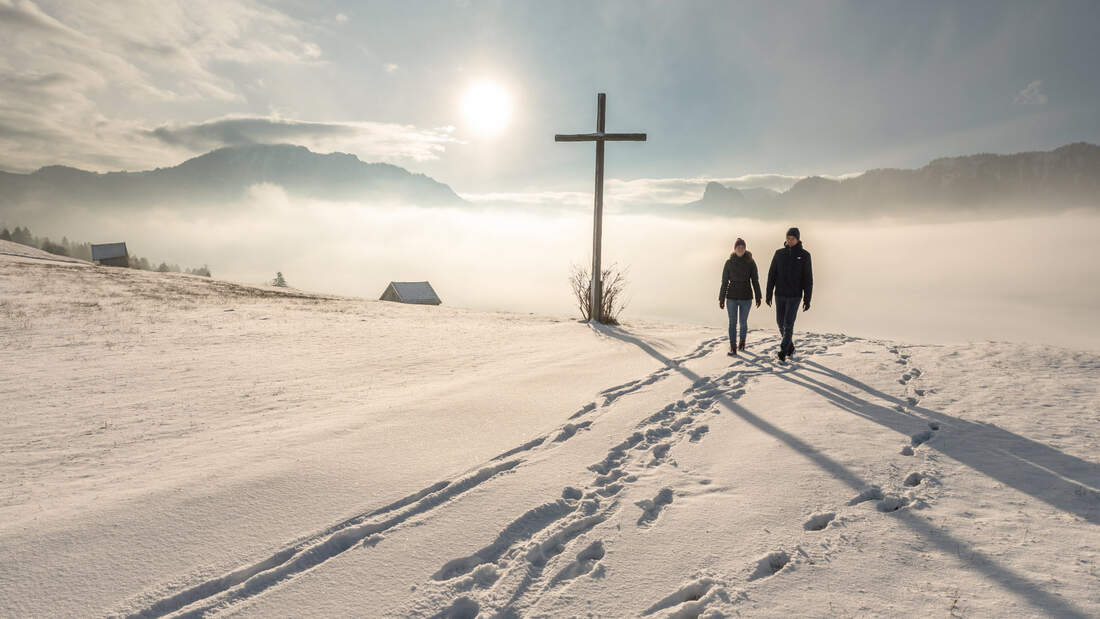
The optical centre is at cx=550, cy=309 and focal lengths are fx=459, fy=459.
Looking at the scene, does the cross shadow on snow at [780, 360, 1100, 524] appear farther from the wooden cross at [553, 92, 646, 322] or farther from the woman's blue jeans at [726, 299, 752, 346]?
the wooden cross at [553, 92, 646, 322]

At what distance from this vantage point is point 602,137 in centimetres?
1279

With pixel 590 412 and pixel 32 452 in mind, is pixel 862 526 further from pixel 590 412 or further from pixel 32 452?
pixel 32 452

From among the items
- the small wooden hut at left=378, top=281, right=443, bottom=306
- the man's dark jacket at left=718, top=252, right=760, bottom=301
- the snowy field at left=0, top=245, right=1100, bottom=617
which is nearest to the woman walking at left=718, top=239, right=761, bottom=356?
the man's dark jacket at left=718, top=252, right=760, bottom=301

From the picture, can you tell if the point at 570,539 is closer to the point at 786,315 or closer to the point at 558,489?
the point at 558,489

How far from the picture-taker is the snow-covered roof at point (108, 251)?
5553cm

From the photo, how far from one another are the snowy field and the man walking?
3.06ft

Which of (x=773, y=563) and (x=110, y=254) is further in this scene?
(x=110, y=254)

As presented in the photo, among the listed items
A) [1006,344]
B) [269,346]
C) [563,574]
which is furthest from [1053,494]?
[269,346]

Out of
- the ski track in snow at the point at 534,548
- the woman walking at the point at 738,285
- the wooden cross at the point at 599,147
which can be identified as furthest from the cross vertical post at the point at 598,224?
the ski track in snow at the point at 534,548

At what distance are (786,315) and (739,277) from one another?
118 cm

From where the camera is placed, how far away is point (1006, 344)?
7.91 meters

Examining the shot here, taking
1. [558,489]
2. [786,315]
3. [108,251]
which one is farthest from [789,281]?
[108,251]

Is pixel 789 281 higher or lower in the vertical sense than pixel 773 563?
higher

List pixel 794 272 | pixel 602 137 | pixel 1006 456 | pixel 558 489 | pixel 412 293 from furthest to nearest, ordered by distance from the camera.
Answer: pixel 412 293 < pixel 602 137 < pixel 794 272 < pixel 1006 456 < pixel 558 489
